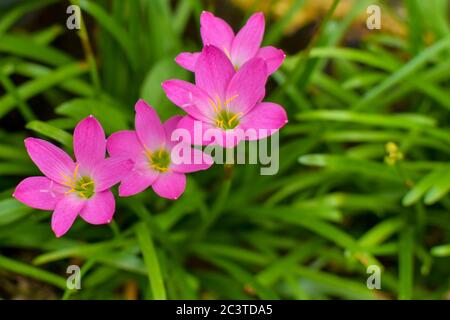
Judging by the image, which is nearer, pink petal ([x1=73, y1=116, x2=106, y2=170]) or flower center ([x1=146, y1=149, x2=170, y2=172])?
pink petal ([x1=73, y1=116, x2=106, y2=170])

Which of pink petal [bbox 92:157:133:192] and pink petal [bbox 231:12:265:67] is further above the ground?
pink petal [bbox 231:12:265:67]

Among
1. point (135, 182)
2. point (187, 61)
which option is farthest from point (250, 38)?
point (135, 182)

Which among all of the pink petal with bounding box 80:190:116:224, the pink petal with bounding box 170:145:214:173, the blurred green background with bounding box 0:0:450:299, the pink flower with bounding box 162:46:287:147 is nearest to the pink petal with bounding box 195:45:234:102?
the pink flower with bounding box 162:46:287:147

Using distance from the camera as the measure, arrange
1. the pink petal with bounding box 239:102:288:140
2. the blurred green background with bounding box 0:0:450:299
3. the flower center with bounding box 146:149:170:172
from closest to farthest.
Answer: the pink petal with bounding box 239:102:288:140 < the flower center with bounding box 146:149:170:172 < the blurred green background with bounding box 0:0:450:299

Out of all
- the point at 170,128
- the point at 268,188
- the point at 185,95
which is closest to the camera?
Result: the point at 185,95

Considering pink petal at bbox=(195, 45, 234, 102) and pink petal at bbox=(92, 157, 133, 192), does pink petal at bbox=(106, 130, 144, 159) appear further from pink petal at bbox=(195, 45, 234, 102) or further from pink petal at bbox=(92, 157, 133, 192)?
pink petal at bbox=(195, 45, 234, 102)

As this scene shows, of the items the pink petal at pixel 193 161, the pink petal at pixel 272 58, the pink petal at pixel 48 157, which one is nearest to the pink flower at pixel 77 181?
the pink petal at pixel 48 157

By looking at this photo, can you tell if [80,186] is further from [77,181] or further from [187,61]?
[187,61]

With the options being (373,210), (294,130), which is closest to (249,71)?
(294,130)
